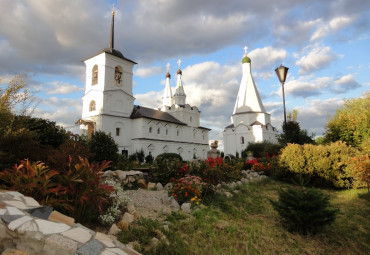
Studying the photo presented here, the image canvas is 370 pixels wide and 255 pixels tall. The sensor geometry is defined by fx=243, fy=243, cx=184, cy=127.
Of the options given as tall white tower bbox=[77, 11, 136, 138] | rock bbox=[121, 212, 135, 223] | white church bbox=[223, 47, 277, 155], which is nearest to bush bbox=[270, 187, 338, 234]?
rock bbox=[121, 212, 135, 223]

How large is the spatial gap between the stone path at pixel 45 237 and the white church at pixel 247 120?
1703 inches

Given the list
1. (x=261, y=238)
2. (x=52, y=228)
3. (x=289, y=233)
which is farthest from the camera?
(x=289, y=233)

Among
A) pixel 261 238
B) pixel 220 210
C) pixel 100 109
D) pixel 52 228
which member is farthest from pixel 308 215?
pixel 100 109

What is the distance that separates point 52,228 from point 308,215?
4687 millimetres

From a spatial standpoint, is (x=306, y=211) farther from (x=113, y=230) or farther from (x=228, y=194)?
(x=113, y=230)

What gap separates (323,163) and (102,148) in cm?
1012

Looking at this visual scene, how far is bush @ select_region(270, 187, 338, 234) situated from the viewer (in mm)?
5012

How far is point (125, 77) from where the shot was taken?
117ft

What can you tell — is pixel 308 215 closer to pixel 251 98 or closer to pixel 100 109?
pixel 100 109

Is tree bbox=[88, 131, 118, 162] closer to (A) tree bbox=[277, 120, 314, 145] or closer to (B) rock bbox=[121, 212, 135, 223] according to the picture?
(B) rock bbox=[121, 212, 135, 223]

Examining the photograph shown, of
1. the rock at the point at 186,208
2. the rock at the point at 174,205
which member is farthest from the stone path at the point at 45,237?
the rock at the point at 174,205

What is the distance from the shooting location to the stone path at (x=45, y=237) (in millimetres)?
2705

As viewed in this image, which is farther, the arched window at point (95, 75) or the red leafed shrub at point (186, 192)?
the arched window at point (95, 75)

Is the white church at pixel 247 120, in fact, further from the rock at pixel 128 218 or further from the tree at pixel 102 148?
the rock at pixel 128 218
